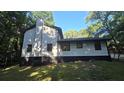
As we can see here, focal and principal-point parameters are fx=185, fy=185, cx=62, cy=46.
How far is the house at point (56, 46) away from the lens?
1221cm

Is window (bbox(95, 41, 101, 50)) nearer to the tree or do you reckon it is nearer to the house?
the house

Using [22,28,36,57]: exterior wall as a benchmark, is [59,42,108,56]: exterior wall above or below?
below

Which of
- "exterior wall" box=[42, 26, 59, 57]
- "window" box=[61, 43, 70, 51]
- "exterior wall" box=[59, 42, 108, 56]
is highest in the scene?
"exterior wall" box=[42, 26, 59, 57]

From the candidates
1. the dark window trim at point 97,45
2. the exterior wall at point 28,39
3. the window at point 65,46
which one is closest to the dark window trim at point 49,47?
the window at point 65,46

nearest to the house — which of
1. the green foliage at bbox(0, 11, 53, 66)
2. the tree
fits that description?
the green foliage at bbox(0, 11, 53, 66)

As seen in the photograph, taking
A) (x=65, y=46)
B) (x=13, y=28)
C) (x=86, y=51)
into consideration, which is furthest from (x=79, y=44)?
(x=13, y=28)

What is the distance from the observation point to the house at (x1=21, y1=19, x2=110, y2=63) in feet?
40.1

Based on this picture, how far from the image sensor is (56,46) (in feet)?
41.2

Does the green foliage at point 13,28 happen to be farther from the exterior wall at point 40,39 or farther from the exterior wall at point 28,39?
the exterior wall at point 40,39

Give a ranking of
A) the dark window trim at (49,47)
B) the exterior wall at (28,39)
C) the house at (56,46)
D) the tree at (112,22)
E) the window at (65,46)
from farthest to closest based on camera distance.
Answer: the tree at (112,22) < the window at (65,46) < the exterior wall at (28,39) < the dark window trim at (49,47) < the house at (56,46)
